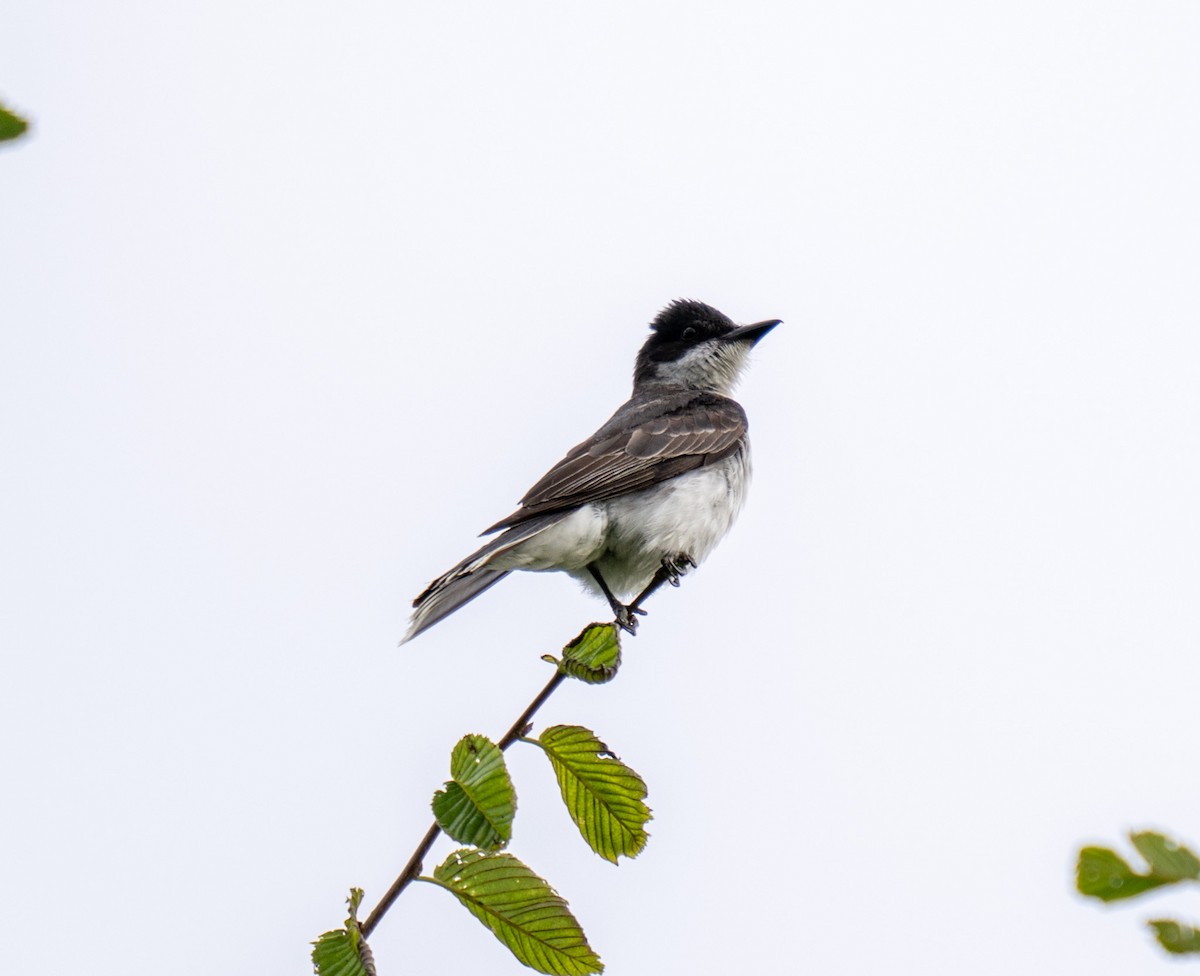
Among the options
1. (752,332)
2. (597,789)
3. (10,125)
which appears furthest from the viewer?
(752,332)

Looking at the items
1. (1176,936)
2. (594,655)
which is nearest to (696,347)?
(594,655)

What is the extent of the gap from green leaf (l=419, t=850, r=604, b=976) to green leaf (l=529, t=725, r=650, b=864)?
25 centimetres

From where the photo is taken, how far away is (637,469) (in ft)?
25.0

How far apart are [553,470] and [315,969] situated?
18.6ft

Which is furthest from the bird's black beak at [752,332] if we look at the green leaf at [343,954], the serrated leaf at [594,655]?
the green leaf at [343,954]

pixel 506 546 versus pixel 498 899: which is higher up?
pixel 506 546

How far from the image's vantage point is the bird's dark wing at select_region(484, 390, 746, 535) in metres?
7.30

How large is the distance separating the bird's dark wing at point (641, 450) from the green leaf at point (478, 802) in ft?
15.9

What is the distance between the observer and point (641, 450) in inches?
309

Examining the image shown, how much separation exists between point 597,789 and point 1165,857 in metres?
1.28

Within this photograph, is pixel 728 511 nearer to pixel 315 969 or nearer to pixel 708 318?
pixel 708 318

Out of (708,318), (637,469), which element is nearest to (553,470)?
(637,469)

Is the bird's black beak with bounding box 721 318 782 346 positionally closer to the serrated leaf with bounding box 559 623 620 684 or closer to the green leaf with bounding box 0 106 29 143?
the serrated leaf with bounding box 559 623 620 684

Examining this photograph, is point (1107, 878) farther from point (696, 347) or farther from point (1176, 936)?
point (696, 347)
